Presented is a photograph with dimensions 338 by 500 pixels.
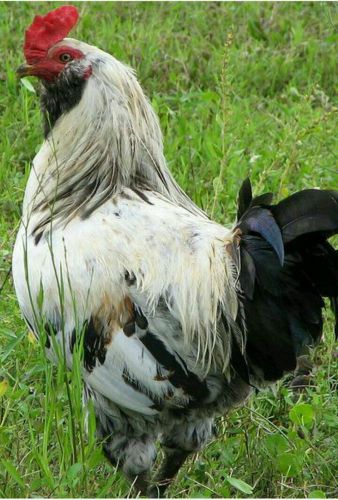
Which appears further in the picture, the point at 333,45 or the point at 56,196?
the point at 333,45

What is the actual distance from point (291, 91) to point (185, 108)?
68cm

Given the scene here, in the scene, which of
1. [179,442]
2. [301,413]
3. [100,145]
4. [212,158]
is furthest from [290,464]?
[212,158]

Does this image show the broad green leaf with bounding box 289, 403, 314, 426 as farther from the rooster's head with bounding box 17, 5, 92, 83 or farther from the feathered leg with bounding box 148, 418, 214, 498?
the rooster's head with bounding box 17, 5, 92, 83

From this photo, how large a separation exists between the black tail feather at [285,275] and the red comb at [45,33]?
101 centimetres

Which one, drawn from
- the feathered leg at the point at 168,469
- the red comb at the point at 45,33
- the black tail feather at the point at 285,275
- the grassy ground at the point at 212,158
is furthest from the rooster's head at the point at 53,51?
the feathered leg at the point at 168,469

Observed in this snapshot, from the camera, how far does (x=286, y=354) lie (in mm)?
3590

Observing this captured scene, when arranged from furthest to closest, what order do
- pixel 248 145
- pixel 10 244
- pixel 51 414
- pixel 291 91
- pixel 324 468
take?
pixel 291 91 < pixel 248 145 < pixel 10 244 < pixel 324 468 < pixel 51 414

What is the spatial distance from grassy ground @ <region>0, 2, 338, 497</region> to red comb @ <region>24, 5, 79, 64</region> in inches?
27.5

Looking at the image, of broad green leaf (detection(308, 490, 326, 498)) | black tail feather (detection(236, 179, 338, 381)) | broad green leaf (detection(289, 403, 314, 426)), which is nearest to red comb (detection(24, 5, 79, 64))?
black tail feather (detection(236, 179, 338, 381))

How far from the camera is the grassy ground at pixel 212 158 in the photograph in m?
3.76

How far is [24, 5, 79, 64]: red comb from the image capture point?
13.1ft

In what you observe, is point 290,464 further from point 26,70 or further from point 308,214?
point 26,70

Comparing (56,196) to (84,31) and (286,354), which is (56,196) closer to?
(286,354)

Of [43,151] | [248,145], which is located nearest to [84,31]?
[248,145]
